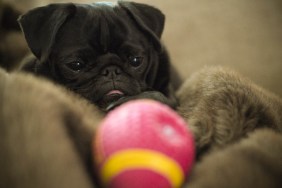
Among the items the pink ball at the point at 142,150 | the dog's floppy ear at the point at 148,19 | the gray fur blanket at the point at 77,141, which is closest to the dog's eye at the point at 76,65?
the dog's floppy ear at the point at 148,19

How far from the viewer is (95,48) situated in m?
1.33

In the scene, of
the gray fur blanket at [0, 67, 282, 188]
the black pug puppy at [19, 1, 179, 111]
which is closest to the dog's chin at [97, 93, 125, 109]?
the black pug puppy at [19, 1, 179, 111]

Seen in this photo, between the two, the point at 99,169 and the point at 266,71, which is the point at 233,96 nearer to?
the point at 99,169

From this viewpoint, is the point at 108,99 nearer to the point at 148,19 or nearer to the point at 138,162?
the point at 148,19

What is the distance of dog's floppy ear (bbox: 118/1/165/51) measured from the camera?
1.39 m

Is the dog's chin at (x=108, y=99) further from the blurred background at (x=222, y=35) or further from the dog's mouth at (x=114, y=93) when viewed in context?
the blurred background at (x=222, y=35)

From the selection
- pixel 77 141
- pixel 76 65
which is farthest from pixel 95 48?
pixel 77 141

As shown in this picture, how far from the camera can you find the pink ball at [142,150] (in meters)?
0.64

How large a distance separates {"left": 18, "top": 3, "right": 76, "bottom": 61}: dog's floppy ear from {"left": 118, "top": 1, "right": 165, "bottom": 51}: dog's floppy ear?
8.5 inches

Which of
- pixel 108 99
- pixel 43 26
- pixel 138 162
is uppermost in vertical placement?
pixel 138 162

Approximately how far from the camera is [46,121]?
2.14ft

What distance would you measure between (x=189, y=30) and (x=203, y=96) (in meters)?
0.90

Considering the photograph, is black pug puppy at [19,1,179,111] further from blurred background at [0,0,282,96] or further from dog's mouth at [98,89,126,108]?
blurred background at [0,0,282,96]

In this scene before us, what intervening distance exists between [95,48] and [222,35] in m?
0.75
